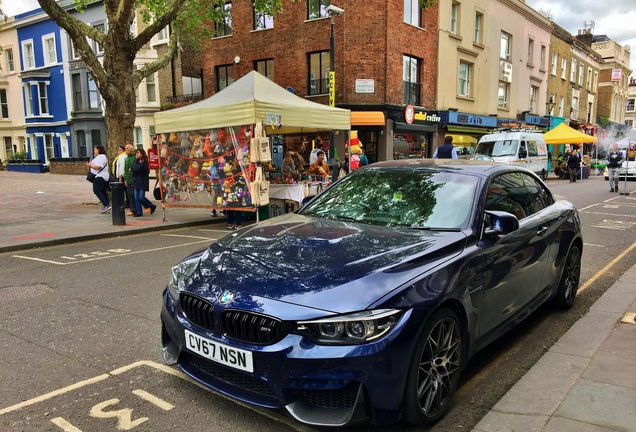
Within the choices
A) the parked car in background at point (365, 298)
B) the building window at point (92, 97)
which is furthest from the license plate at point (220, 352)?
the building window at point (92, 97)

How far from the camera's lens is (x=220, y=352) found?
106 inches

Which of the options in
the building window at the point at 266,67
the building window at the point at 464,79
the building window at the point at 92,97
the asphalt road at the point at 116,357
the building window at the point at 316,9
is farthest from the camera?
the building window at the point at 92,97

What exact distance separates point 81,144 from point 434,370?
36.3 m

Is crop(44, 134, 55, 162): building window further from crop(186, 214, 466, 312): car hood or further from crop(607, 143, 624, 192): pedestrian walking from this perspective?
crop(186, 214, 466, 312): car hood

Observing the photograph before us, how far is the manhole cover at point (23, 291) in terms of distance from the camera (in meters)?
5.50

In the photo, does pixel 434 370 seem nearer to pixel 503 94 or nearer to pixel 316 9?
pixel 316 9

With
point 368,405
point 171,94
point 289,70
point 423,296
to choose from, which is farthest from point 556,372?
point 171,94

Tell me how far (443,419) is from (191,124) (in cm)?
902

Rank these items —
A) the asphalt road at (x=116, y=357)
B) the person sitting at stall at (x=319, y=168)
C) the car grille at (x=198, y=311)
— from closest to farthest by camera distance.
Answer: the car grille at (x=198, y=311)
the asphalt road at (x=116, y=357)
the person sitting at stall at (x=319, y=168)

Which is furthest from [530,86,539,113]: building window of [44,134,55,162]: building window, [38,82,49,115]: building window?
[44,134,55,162]: building window

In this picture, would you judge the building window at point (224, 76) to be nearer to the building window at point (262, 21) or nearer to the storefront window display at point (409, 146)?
the building window at point (262, 21)

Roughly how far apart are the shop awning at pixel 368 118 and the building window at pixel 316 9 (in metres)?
5.12

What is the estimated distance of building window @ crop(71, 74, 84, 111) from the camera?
110ft

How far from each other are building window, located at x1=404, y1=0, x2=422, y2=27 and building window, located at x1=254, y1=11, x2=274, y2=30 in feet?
22.2
